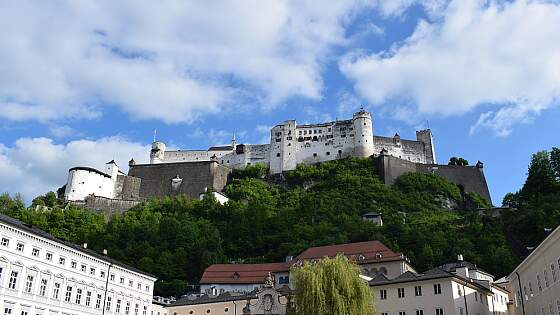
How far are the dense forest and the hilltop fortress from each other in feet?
11.0

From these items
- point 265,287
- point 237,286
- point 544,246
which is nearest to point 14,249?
point 265,287

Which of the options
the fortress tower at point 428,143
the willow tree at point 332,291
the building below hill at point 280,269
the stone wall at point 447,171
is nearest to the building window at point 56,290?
the willow tree at point 332,291

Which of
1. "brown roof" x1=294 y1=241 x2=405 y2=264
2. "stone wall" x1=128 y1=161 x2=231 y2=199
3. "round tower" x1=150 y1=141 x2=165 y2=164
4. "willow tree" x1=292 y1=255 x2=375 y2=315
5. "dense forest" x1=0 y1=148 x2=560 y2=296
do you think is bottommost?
"willow tree" x1=292 y1=255 x2=375 y2=315

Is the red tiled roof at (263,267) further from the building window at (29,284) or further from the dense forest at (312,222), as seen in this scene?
the building window at (29,284)

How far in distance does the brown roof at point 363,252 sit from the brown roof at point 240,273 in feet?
10.8

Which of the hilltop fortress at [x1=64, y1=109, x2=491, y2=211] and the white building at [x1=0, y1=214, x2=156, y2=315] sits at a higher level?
the hilltop fortress at [x1=64, y1=109, x2=491, y2=211]

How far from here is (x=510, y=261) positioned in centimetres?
5369

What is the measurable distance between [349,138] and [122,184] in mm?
40769

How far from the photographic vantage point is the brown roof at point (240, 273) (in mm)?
51781

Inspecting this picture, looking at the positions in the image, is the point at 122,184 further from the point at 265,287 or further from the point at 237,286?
the point at 265,287

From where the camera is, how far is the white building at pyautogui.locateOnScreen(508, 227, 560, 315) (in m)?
25.4

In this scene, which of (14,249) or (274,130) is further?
(274,130)

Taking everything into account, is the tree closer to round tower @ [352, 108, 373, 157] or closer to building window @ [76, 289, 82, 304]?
round tower @ [352, 108, 373, 157]

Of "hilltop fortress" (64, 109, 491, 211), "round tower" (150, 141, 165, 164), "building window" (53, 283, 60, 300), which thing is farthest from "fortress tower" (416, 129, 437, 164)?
"building window" (53, 283, 60, 300)
